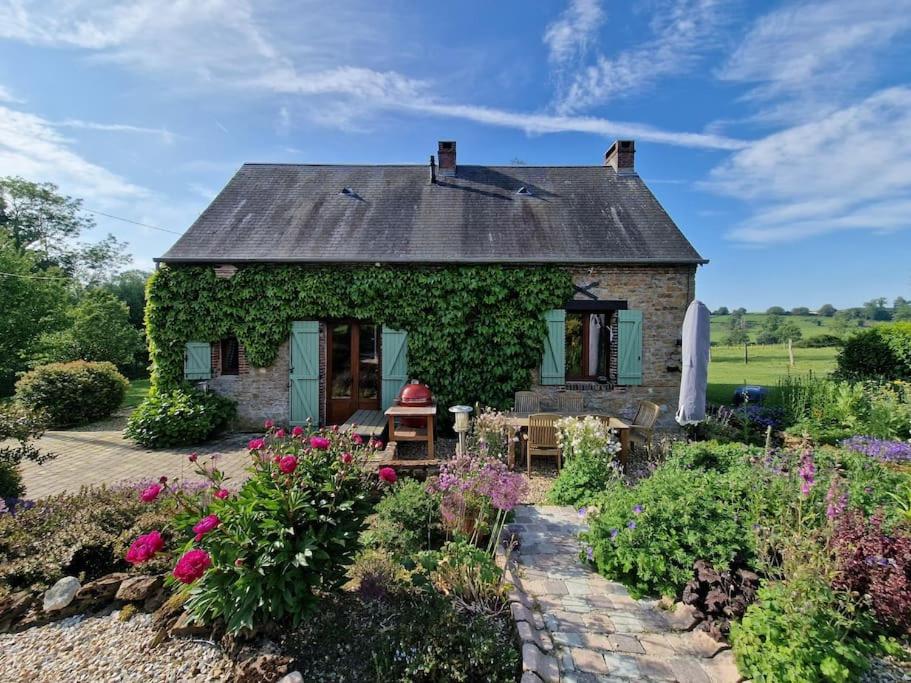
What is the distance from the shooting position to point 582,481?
518 centimetres

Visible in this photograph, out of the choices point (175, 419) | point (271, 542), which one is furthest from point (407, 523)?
point (175, 419)

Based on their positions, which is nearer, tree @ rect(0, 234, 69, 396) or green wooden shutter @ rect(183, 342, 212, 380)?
green wooden shutter @ rect(183, 342, 212, 380)

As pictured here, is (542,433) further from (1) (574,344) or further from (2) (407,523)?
(1) (574,344)

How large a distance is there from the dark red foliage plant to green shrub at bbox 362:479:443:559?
113 inches

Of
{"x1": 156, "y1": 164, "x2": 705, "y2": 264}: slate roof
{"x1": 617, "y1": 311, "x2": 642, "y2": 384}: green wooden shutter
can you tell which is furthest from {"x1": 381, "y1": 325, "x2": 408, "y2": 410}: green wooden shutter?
{"x1": 617, "y1": 311, "x2": 642, "y2": 384}: green wooden shutter

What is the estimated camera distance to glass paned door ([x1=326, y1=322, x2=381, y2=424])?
916 centimetres

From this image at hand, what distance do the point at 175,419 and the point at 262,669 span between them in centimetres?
702

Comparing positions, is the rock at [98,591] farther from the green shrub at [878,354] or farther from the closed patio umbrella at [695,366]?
the green shrub at [878,354]

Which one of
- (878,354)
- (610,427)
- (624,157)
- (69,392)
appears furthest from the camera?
(624,157)

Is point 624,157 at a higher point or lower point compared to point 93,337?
higher

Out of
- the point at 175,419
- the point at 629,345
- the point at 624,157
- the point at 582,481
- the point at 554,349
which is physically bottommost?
the point at 582,481

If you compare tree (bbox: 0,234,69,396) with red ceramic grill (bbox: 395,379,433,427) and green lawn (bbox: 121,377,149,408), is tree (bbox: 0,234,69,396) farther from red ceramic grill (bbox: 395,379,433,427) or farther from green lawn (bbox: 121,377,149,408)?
red ceramic grill (bbox: 395,379,433,427)

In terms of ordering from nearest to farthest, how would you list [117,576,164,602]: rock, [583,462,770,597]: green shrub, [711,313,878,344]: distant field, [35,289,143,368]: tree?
[117,576,164,602]: rock
[583,462,770,597]: green shrub
[35,289,143,368]: tree
[711,313,878,344]: distant field

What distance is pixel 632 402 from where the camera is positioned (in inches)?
349
